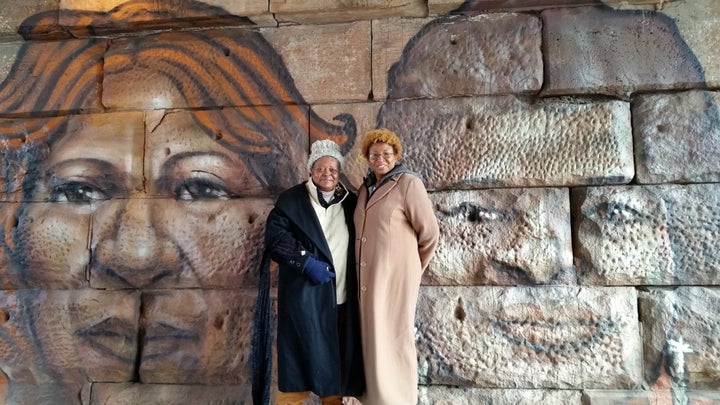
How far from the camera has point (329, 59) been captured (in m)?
3.26

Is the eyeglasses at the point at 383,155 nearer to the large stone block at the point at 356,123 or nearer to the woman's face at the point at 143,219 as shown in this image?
the large stone block at the point at 356,123

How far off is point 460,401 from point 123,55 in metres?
3.48

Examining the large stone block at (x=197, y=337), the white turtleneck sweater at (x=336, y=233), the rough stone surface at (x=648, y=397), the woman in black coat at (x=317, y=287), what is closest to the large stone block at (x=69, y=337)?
the large stone block at (x=197, y=337)

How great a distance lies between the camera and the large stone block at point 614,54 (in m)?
2.97

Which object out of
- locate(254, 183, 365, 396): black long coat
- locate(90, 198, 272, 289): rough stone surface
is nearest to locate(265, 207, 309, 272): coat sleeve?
locate(254, 183, 365, 396): black long coat

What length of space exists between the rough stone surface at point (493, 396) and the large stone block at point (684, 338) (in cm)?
55

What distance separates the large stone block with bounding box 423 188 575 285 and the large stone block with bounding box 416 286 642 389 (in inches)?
3.8

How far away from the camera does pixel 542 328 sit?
288cm

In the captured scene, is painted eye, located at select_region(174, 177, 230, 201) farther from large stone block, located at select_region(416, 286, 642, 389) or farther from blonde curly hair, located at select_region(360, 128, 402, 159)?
large stone block, located at select_region(416, 286, 642, 389)

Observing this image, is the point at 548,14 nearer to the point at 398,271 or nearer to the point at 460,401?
the point at 398,271

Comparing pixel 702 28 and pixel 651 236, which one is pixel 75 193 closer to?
pixel 651 236

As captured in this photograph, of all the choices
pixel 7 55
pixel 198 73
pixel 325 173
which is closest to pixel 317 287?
pixel 325 173

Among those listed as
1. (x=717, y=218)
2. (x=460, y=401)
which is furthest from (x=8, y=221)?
(x=717, y=218)

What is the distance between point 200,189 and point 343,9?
1.66 m
